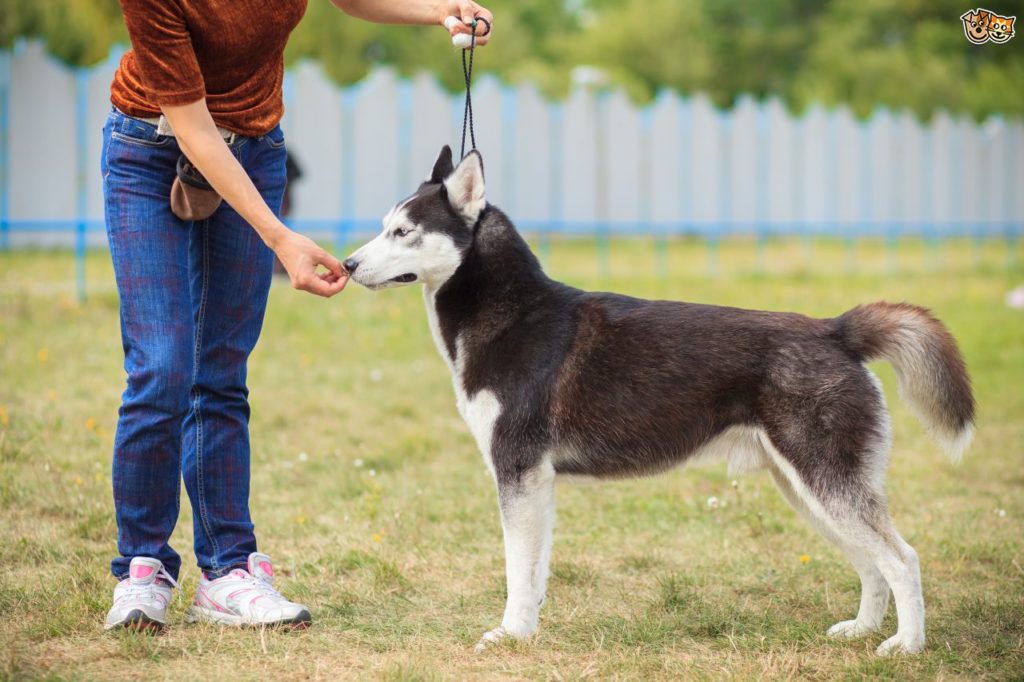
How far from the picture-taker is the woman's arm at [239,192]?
3.22m

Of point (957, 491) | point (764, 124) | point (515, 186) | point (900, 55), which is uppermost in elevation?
point (900, 55)

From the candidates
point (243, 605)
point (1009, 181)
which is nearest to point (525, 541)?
point (243, 605)

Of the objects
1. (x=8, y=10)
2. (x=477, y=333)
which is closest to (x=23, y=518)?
(x=477, y=333)

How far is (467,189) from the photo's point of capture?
12.5ft

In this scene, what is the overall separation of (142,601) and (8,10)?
1590cm

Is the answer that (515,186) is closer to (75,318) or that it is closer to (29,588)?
(75,318)

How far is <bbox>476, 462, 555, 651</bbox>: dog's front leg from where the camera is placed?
11.8 ft

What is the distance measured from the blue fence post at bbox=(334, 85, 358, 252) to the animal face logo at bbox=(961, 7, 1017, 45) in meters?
8.85

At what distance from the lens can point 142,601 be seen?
3486 mm

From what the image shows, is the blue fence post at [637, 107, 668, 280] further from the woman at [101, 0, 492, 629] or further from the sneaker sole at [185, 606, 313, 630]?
the sneaker sole at [185, 606, 313, 630]

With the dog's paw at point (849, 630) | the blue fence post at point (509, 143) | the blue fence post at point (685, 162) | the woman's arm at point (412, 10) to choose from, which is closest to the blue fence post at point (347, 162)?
the blue fence post at point (509, 143)

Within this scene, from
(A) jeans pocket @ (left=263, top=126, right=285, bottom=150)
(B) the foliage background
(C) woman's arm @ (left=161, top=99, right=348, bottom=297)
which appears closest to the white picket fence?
(A) jeans pocket @ (left=263, top=126, right=285, bottom=150)

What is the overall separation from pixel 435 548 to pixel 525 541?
1167 mm

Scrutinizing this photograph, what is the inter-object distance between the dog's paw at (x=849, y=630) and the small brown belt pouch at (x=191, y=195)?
2494 mm
